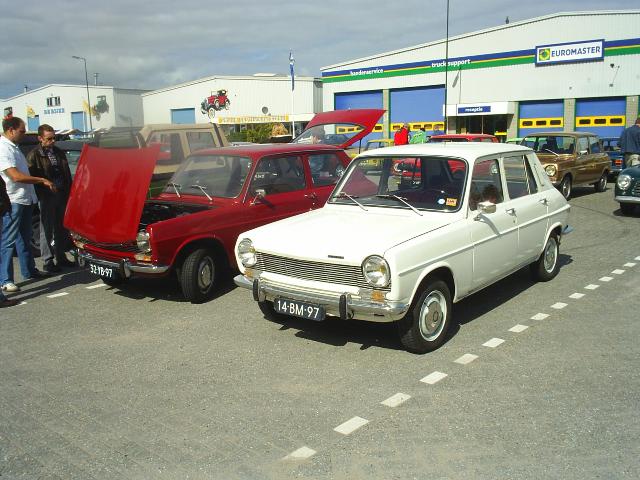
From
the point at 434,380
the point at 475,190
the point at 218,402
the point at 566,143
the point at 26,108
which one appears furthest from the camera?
the point at 26,108

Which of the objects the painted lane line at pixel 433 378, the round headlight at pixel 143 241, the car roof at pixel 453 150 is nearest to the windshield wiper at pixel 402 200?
the car roof at pixel 453 150

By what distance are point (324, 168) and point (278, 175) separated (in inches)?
35.7

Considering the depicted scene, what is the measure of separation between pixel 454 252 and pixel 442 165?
110 cm

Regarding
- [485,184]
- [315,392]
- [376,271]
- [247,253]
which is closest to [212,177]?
[247,253]

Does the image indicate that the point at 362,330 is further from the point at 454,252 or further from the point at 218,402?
the point at 218,402

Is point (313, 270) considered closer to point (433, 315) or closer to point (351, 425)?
point (433, 315)

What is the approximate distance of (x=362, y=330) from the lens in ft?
18.7

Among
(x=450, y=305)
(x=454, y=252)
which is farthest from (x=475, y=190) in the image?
(x=450, y=305)

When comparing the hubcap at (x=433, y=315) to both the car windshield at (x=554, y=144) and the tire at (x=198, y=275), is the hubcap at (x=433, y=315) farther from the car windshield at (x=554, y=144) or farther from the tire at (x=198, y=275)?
the car windshield at (x=554, y=144)

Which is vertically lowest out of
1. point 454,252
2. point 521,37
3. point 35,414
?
point 35,414

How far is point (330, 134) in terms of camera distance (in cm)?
1158

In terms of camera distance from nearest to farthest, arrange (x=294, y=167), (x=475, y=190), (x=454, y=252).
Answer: (x=454, y=252)
(x=475, y=190)
(x=294, y=167)

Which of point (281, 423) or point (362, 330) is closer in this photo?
point (281, 423)

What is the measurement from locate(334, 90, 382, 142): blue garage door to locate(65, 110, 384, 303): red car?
29.5m
